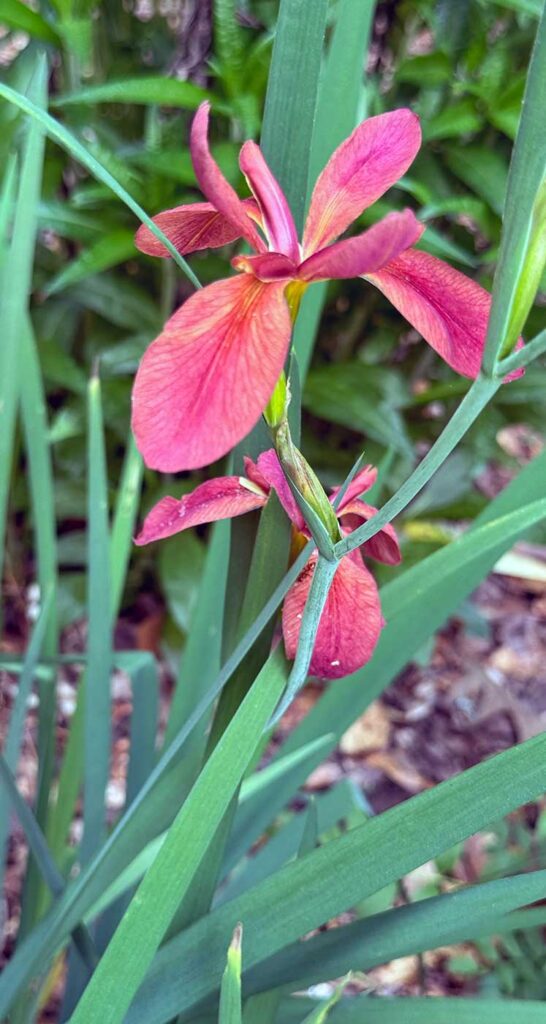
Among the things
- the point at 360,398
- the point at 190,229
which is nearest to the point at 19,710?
the point at 190,229

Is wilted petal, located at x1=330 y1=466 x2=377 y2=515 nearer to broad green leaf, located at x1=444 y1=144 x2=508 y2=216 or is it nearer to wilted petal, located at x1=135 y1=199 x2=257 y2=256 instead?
Result: wilted petal, located at x1=135 y1=199 x2=257 y2=256

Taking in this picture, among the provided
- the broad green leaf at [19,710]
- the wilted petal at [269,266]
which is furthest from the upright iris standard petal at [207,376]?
the broad green leaf at [19,710]

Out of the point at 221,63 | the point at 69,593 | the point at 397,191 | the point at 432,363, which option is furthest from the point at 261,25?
the point at 69,593

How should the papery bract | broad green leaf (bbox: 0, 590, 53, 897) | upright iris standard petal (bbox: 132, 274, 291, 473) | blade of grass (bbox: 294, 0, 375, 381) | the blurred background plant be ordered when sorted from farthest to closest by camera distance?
1. the blurred background plant
2. broad green leaf (bbox: 0, 590, 53, 897)
3. blade of grass (bbox: 294, 0, 375, 381)
4. the papery bract
5. upright iris standard petal (bbox: 132, 274, 291, 473)

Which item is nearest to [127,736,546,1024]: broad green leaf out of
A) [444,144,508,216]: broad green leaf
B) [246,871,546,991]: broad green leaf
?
[246,871,546,991]: broad green leaf

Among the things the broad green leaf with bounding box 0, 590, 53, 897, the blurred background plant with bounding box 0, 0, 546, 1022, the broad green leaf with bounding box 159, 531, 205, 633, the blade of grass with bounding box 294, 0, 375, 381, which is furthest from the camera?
the broad green leaf with bounding box 159, 531, 205, 633

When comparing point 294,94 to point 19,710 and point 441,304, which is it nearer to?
point 441,304
